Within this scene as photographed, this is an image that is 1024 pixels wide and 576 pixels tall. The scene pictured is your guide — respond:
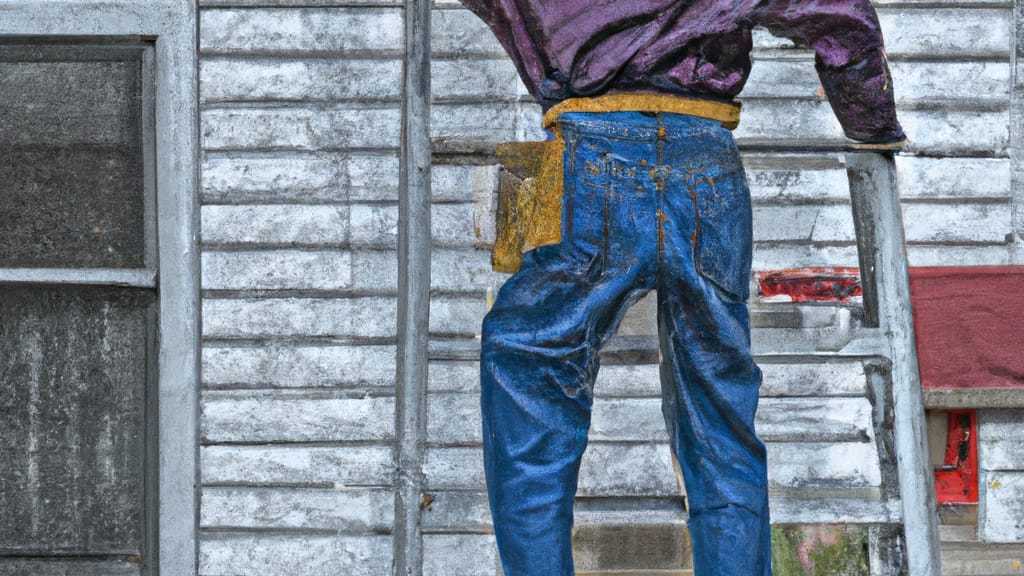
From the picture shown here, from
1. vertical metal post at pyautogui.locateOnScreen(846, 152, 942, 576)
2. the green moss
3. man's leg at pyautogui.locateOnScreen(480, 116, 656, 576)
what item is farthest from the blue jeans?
the green moss

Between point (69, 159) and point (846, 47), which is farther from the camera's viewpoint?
point (69, 159)

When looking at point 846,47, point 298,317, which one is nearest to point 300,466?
point 298,317

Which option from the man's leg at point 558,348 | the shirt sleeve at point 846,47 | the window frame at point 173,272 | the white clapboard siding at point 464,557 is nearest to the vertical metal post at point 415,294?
the man's leg at point 558,348

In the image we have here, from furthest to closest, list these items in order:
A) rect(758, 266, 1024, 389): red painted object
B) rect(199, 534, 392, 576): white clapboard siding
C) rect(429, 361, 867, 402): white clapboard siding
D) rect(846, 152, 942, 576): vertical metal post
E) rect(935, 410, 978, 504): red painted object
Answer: rect(935, 410, 978, 504): red painted object < rect(199, 534, 392, 576): white clapboard siding < rect(758, 266, 1024, 389): red painted object < rect(429, 361, 867, 402): white clapboard siding < rect(846, 152, 942, 576): vertical metal post

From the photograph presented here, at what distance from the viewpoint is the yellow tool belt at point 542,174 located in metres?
3.43

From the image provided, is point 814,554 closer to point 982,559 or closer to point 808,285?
point 808,285

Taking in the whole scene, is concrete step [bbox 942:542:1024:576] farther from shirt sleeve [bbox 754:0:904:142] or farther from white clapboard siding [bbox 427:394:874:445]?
shirt sleeve [bbox 754:0:904:142]

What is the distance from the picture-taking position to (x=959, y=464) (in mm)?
5910

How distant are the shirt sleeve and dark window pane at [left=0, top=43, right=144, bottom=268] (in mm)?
3152

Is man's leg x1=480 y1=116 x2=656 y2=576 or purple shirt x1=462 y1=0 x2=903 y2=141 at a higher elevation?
purple shirt x1=462 y1=0 x2=903 y2=141

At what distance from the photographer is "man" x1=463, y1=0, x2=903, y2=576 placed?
133 inches

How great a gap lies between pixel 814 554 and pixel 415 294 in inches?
66.9

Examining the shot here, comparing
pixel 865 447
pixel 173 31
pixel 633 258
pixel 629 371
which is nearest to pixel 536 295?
pixel 633 258

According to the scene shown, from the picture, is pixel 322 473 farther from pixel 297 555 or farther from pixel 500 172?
pixel 500 172
